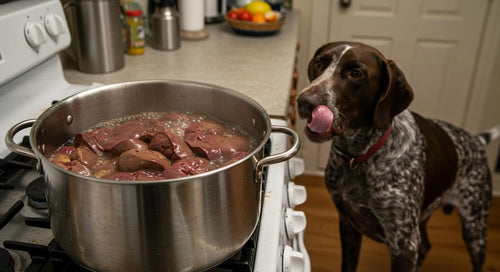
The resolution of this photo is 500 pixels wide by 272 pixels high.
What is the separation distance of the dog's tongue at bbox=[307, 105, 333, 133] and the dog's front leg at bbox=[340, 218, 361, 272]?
0.65 metres

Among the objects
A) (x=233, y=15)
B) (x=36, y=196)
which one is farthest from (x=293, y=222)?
(x=233, y=15)

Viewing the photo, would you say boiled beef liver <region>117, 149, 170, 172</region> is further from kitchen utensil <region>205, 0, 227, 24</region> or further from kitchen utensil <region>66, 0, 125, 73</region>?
kitchen utensil <region>205, 0, 227, 24</region>

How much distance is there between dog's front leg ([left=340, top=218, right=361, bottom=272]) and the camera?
185 cm

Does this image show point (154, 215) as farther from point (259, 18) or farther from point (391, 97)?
point (259, 18)

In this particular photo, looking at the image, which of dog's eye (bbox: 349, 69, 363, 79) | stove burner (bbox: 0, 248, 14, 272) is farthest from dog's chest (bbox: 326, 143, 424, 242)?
stove burner (bbox: 0, 248, 14, 272)

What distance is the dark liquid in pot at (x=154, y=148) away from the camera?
0.76 m

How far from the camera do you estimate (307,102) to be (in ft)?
4.42

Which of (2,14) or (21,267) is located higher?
(2,14)

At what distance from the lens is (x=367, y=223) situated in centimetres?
163

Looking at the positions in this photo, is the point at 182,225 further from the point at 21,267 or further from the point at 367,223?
the point at 367,223

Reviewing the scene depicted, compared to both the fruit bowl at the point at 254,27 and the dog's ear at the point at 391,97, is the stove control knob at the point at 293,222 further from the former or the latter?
the fruit bowl at the point at 254,27

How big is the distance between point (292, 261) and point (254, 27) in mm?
1541

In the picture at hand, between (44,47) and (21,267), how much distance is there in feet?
2.22

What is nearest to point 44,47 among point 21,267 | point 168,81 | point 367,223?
point 168,81
